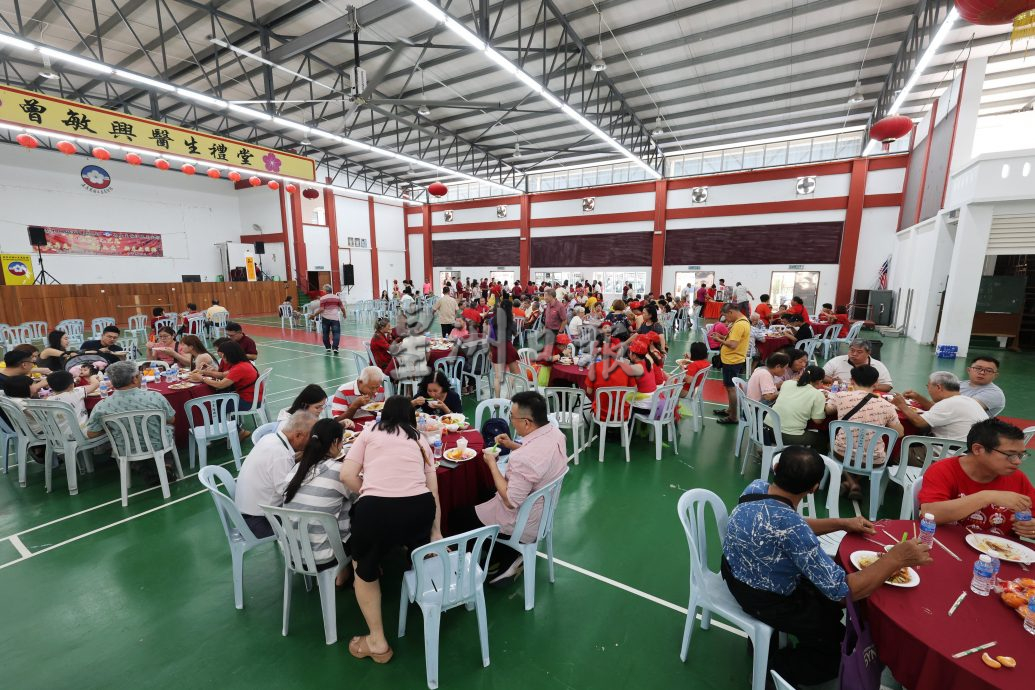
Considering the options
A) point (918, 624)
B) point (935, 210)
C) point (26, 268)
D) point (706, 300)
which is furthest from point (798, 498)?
point (26, 268)

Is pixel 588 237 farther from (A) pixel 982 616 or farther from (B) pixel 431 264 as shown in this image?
(A) pixel 982 616

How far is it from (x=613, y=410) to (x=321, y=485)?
10.2ft

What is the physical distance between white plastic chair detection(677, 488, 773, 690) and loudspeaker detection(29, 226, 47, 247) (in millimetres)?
20613

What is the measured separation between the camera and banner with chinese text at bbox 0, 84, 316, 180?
20.7 feet

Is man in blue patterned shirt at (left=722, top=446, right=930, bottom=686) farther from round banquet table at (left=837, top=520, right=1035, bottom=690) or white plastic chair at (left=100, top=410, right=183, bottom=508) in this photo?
white plastic chair at (left=100, top=410, right=183, bottom=508)

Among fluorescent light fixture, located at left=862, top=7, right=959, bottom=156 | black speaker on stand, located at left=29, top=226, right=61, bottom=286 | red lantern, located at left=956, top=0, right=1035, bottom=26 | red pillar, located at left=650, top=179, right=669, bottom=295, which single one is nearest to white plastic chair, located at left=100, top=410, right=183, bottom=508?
red lantern, located at left=956, top=0, right=1035, bottom=26

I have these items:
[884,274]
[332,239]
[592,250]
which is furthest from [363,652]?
[332,239]

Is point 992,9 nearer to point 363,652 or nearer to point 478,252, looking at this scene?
point 363,652

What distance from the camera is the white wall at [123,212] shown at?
13.9m

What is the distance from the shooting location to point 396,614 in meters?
2.53

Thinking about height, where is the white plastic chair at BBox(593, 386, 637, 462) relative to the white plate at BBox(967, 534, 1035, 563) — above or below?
below

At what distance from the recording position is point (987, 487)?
2.12 m

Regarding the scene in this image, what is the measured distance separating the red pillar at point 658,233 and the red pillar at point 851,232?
5.92 metres

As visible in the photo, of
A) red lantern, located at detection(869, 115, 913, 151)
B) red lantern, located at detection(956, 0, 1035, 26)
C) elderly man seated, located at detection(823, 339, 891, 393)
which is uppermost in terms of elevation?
red lantern, located at detection(869, 115, 913, 151)
